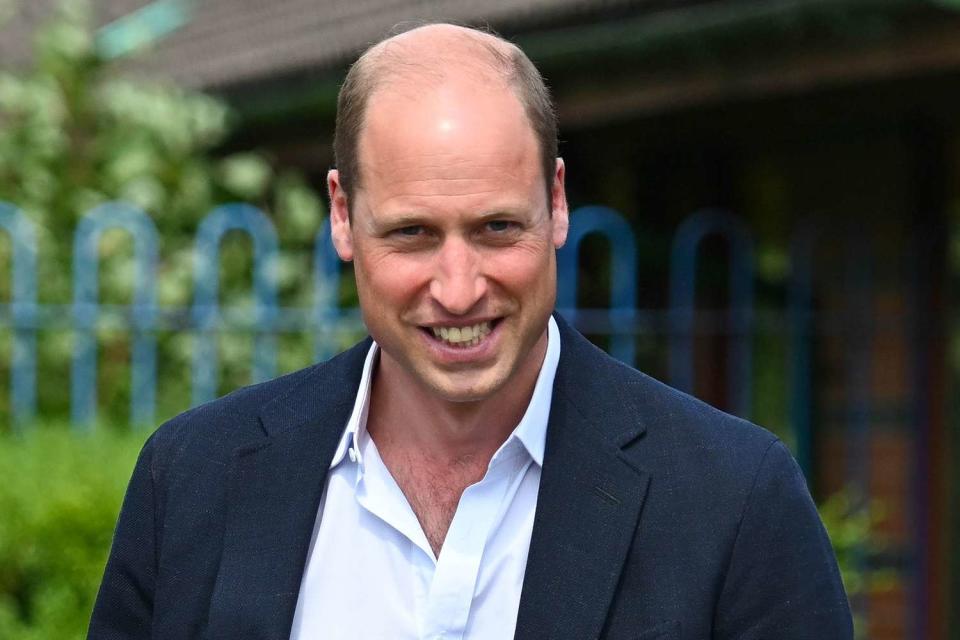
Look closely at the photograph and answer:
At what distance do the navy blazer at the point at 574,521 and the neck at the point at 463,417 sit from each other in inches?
2.3

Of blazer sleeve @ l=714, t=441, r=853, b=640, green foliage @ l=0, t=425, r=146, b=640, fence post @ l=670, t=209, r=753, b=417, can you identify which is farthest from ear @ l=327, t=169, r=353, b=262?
fence post @ l=670, t=209, r=753, b=417

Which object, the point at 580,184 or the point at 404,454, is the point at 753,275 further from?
the point at 404,454

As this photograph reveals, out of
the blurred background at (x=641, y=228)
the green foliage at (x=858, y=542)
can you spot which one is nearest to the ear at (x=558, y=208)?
the blurred background at (x=641, y=228)

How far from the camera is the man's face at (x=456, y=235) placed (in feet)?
7.22

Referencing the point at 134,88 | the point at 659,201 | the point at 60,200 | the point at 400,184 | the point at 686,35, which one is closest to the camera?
the point at 400,184

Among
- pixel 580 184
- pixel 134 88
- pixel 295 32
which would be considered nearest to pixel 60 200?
pixel 134 88

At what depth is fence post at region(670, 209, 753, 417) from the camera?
19.1 feet

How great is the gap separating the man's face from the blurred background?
2266 millimetres

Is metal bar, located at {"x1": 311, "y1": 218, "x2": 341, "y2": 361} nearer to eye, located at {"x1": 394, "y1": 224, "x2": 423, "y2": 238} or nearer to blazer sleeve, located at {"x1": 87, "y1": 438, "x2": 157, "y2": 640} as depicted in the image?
blazer sleeve, located at {"x1": 87, "y1": 438, "x2": 157, "y2": 640}

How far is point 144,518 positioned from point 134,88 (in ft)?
15.0

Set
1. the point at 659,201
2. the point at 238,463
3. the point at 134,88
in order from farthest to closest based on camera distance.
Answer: the point at 659,201
the point at 134,88
the point at 238,463

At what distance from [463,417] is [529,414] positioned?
0.10 m

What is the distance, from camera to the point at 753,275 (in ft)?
21.2

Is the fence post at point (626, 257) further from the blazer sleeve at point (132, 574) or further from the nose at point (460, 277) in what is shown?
the nose at point (460, 277)
